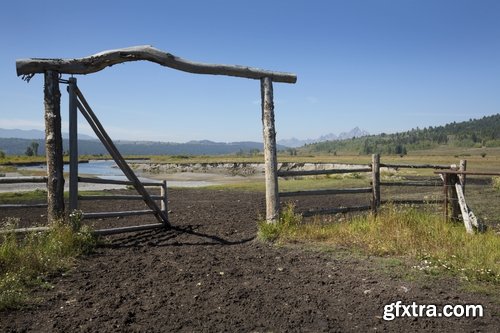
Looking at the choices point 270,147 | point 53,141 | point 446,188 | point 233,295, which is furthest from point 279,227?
point 53,141

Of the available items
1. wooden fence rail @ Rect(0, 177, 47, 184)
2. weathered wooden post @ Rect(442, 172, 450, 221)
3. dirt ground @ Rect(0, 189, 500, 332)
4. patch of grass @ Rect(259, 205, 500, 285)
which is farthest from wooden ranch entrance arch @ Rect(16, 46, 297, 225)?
weathered wooden post @ Rect(442, 172, 450, 221)

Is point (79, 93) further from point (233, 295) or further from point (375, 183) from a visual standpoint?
point (375, 183)

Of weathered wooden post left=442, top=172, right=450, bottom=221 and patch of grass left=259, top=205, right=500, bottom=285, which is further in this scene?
weathered wooden post left=442, top=172, right=450, bottom=221

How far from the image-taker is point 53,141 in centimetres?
934

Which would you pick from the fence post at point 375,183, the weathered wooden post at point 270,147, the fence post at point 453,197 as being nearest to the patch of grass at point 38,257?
the weathered wooden post at point 270,147

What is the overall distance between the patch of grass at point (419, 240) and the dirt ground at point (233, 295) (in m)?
0.58

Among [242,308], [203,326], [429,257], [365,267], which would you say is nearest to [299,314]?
[242,308]

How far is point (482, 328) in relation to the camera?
470 centimetres

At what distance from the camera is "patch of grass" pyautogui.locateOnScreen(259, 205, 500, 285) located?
6.77 meters

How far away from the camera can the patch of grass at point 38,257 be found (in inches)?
229

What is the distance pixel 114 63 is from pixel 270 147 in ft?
14.3

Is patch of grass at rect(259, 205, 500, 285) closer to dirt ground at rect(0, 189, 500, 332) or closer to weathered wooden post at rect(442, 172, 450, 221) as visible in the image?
weathered wooden post at rect(442, 172, 450, 221)

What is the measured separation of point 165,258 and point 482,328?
18.5 ft

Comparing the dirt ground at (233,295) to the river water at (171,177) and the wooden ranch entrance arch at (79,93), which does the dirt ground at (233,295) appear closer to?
the wooden ranch entrance arch at (79,93)
